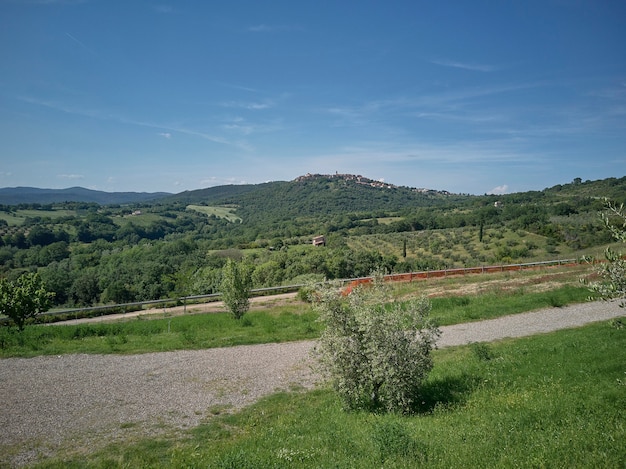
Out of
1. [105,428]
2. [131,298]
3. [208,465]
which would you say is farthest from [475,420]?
[131,298]

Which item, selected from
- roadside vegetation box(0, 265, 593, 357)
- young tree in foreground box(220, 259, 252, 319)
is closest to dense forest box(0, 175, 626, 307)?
roadside vegetation box(0, 265, 593, 357)

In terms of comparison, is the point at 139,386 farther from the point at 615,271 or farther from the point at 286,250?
A: the point at 286,250

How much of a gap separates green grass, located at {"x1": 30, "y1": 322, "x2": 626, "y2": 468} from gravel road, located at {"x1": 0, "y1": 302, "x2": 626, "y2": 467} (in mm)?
825

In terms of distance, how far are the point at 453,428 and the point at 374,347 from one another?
219 centimetres

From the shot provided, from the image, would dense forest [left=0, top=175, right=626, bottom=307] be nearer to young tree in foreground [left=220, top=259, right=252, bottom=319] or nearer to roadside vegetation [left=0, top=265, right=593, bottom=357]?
roadside vegetation [left=0, top=265, right=593, bottom=357]

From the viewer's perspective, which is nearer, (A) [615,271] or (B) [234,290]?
(A) [615,271]

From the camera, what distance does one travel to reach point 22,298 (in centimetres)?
1991

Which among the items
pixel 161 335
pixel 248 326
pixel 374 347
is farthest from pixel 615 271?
pixel 161 335

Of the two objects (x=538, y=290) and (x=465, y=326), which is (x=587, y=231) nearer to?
(x=538, y=290)

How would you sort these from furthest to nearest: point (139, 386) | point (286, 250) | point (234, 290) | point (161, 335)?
point (286, 250)
point (234, 290)
point (161, 335)
point (139, 386)

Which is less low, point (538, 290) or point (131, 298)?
point (538, 290)

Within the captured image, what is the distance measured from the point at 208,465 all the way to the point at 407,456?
3.65 metres

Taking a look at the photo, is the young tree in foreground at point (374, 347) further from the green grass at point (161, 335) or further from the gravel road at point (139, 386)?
the green grass at point (161, 335)

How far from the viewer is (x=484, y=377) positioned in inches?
→ 433
